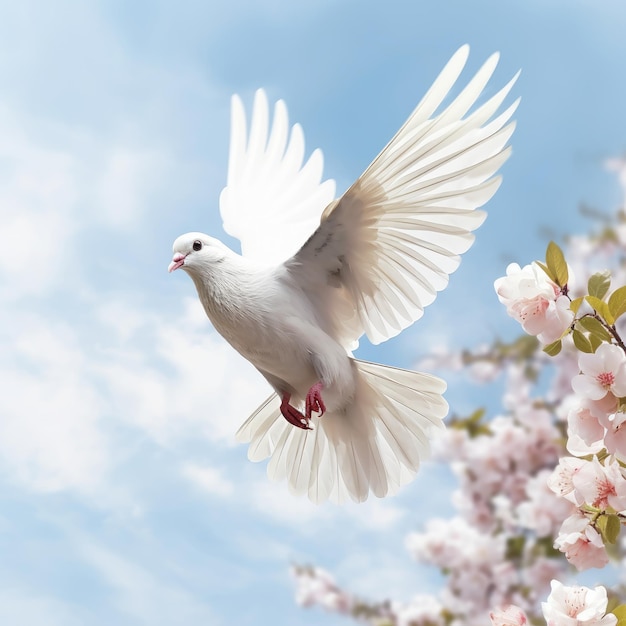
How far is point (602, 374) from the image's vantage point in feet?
3.11

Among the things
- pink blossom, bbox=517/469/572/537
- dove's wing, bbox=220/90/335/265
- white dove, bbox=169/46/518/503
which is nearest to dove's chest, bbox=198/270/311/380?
white dove, bbox=169/46/518/503

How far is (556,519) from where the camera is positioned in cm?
210

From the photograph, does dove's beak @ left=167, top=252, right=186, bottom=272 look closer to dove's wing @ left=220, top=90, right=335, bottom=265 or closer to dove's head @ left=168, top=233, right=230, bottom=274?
dove's head @ left=168, top=233, right=230, bottom=274

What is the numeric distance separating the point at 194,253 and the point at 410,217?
462mm

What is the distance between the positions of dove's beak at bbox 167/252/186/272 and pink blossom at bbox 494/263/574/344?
0.75 m

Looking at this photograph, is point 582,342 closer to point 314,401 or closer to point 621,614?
point 621,614

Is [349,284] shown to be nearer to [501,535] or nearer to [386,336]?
[386,336]

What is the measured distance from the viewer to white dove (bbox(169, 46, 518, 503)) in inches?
50.0

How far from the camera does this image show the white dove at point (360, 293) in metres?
1.27

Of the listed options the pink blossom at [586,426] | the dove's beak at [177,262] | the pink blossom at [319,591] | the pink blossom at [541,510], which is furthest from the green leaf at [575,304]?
the pink blossom at [319,591]

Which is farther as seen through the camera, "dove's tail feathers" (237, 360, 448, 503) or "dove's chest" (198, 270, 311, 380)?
"dove's tail feathers" (237, 360, 448, 503)

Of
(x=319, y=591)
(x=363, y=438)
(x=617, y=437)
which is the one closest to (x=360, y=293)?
(x=363, y=438)

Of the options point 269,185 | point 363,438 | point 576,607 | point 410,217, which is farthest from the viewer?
point 269,185

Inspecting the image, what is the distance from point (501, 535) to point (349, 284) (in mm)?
1164
